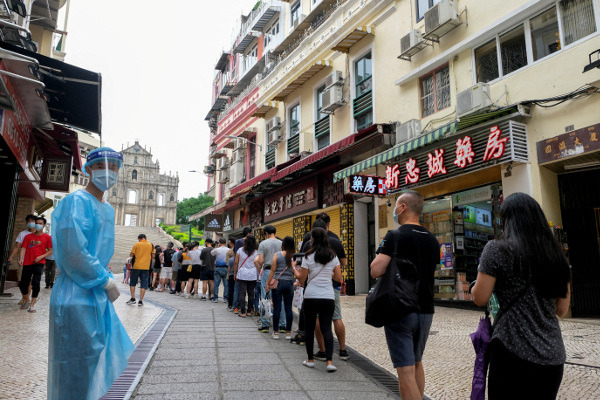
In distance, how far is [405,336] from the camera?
10.3 ft

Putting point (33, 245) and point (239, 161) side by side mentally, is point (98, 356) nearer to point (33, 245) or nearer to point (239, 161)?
point (33, 245)

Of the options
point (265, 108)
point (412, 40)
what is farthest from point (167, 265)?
point (412, 40)

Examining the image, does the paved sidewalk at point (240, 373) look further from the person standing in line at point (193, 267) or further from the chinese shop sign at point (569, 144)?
the person standing in line at point (193, 267)

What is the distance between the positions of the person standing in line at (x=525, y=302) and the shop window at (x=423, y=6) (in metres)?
10.9

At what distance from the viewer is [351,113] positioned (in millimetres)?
14445

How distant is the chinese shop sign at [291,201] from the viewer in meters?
15.9

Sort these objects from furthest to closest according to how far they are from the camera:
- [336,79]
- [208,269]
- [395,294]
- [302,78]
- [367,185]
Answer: [302,78] < [336,79] < [208,269] < [367,185] < [395,294]

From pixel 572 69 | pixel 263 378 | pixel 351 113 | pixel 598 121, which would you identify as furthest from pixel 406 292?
pixel 351 113

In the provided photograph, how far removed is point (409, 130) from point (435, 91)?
118cm

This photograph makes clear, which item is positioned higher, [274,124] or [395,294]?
[274,124]

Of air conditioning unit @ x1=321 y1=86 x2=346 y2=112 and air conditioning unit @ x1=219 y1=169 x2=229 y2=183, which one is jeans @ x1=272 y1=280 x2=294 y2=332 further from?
air conditioning unit @ x1=219 y1=169 x2=229 y2=183

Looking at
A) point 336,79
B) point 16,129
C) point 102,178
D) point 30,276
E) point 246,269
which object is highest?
point 336,79

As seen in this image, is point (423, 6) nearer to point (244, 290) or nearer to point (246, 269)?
point (246, 269)

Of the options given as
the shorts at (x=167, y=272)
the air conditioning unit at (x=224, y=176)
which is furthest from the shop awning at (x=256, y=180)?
the shorts at (x=167, y=272)
